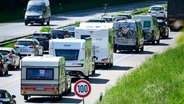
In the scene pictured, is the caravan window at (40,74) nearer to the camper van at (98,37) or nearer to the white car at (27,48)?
the camper van at (98,37)

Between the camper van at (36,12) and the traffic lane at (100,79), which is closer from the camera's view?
the traffic lane at (100,79)

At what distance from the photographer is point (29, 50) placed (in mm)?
46906

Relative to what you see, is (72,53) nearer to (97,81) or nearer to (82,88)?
(97,81)

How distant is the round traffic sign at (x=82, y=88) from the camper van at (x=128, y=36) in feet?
93.6

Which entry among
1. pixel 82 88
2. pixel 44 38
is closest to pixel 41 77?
pixel 82 88

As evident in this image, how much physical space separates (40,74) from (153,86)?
4.49 metres

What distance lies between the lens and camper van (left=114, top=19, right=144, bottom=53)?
166 feet

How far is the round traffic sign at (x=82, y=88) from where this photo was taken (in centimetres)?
2197

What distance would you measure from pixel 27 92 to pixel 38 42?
74.1 ft

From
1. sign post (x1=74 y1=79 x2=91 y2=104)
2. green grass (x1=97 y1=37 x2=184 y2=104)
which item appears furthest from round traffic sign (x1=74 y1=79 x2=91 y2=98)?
green grass (x1=97 y1=37 x2=184 y2=104)

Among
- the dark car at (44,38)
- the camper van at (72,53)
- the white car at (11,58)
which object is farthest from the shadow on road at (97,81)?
the dark car at (44,38)

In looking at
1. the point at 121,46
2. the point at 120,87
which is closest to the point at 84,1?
the point at 121,46

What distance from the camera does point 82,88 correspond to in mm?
22062

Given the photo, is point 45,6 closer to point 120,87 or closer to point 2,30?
point 2,30
